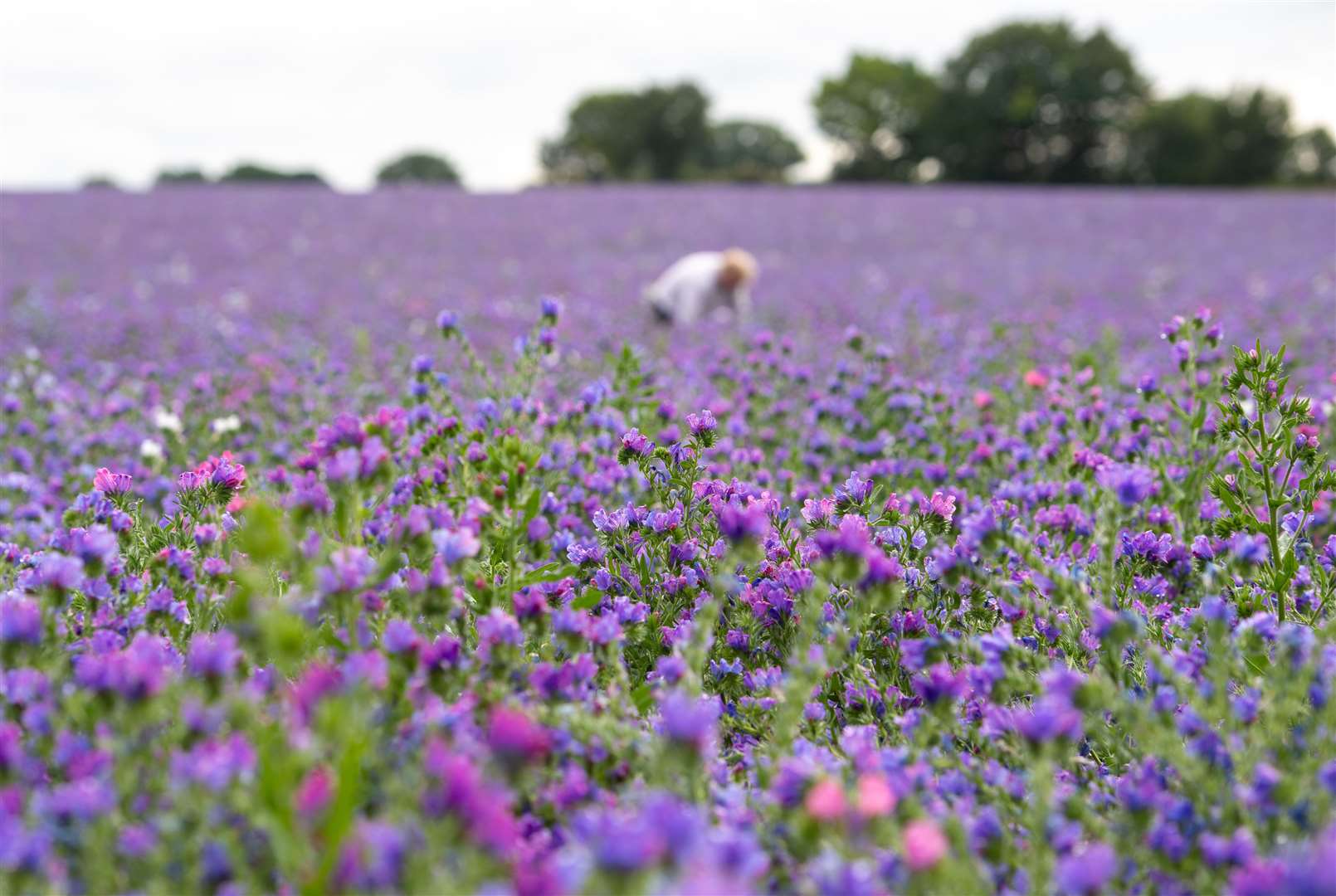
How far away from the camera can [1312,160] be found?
5322 centimetres

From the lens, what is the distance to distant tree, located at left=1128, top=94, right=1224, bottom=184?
43.9 meters

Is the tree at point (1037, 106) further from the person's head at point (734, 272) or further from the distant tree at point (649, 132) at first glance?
the person's head at point (734, 272)

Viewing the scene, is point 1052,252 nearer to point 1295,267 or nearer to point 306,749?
point 1295,267

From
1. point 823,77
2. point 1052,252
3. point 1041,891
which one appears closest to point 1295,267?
point 1052,252

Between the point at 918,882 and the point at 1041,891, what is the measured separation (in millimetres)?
217

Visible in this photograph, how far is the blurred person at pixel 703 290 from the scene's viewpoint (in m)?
8.46

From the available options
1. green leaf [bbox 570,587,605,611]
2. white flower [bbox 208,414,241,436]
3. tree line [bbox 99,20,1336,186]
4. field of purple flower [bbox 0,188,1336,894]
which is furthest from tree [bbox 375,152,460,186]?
green leaf [bbox 570,587,605,611]

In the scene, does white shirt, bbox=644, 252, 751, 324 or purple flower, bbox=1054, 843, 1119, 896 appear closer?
purple flower, bbox=1054, 843, 1119, 896

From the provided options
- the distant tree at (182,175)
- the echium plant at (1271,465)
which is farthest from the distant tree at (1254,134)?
the echium plant at (1271,465)

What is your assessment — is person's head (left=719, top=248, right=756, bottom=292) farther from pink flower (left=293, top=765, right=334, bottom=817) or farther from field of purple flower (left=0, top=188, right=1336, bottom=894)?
pink flower (left=293, top=765, right=334, bottom=817)

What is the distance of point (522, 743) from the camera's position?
116cm

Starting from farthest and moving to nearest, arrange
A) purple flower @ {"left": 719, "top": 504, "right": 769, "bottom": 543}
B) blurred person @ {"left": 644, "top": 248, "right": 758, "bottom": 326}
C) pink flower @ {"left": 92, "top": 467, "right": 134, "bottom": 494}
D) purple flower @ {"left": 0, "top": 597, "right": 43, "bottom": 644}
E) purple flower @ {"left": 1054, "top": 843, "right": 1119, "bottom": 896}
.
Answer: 1. blurred person @ {"left": 644, "top": 248, "right": 758, "bottom": 326}
2. pink flower @ {"left": 92, "top": 467, "right": 134, "bottom": 494}
3. purple flower @ {"left": 719, "top": 504, "right": 769, "bottom": 543}
4. purple flower @ {"left": 0, "top": 597, "right": 43, "bottom": 644}
5. purple flower @ {"left": 1054, "top": 843, "right": 1119, "bottom": 896}

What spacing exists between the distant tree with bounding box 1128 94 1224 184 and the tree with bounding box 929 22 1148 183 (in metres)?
1.03

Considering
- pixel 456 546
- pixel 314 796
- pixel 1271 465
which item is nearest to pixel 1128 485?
pixel 1271 465
